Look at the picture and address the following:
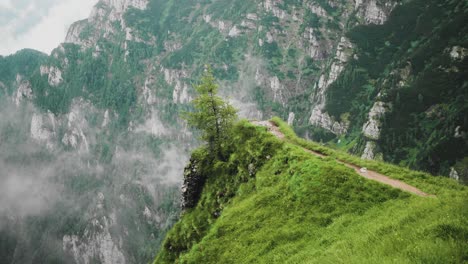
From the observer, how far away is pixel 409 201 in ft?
67.8

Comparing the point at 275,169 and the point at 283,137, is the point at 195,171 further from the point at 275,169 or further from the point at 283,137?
the point at 275,169

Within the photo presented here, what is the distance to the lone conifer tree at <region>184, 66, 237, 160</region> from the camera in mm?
43875

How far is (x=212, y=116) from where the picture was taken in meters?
44.0

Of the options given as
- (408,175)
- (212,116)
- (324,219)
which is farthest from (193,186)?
(408,175)

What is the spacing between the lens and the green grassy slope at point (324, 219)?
46.3ft

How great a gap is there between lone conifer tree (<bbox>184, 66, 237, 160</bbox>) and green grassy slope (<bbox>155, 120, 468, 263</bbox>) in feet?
28.8

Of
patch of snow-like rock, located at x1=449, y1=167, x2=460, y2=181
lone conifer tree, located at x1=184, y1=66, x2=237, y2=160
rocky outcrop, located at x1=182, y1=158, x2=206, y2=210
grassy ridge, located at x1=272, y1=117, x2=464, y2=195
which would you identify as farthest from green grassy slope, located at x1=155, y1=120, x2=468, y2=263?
patch of snow-like rock, located at x1=449, y1=167, x2=460, y2=181

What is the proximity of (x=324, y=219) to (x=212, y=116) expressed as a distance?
2547cm

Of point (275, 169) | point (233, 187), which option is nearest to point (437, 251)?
point (275, 169)

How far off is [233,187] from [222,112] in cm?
1205

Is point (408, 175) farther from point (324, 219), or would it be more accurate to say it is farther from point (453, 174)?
point (453, 174)

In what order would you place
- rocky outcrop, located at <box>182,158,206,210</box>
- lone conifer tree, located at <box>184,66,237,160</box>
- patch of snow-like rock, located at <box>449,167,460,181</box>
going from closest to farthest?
lone conifer tree, located at <box>184,66,237,160</box> < rocky outcrop, located at <box>182,158,206,210</box> < patch of snow-like rock, located at <box>449,167,460,181</box>

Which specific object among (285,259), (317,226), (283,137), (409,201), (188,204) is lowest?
(188,204)

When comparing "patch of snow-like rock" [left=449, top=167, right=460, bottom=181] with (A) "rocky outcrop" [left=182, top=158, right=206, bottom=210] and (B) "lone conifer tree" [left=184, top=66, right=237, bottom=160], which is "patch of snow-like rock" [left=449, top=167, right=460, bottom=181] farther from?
(A) "rocky outcrop" [left=182, top=158, right=206, bottom=210]
